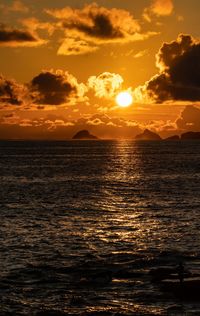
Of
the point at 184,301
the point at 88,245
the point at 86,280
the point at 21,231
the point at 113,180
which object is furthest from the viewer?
the point at 113,180

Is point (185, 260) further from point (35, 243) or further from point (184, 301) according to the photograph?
point (35, 243)

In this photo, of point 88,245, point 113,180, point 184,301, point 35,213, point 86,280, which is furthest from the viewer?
point 113,180

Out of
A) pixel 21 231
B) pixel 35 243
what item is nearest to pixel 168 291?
pixel 35 243

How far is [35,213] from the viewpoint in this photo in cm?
7488

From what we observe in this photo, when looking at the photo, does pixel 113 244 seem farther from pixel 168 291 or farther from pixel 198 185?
pixel 198 185

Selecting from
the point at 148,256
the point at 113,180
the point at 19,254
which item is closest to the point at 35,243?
the point at 19,254

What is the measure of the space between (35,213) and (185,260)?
3346 cm

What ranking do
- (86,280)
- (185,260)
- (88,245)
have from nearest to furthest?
(86,280) → (185,260) → (88,245)

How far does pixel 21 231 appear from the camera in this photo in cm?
5966

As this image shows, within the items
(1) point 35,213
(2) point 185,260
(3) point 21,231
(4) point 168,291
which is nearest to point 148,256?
(2) point 185,260

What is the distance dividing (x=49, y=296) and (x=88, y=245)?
16262 mm

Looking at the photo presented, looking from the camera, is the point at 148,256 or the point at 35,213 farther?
the point at 35,213

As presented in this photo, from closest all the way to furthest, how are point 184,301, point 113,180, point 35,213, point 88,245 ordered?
point 184,301
point 88,245
point 35,213
point 113,180

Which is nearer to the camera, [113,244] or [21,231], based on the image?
[113,244]
